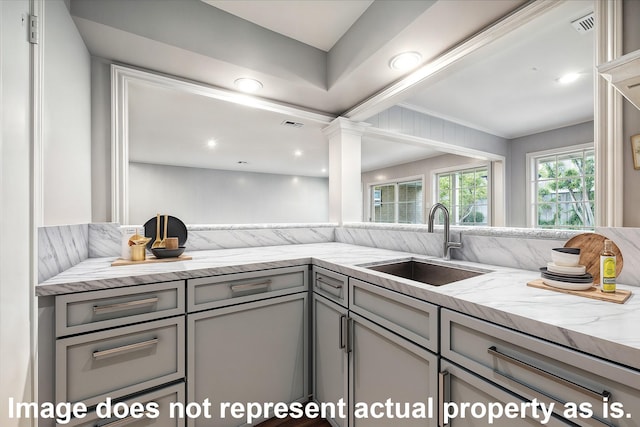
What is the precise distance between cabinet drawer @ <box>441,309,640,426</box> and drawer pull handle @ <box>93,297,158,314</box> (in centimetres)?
113

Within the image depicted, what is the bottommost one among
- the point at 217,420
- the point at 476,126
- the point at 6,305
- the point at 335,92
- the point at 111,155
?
the point at 217,420

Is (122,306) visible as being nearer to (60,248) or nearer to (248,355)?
(60,248)

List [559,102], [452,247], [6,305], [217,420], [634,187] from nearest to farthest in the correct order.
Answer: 1. [6,305]
2. [634,187]
3. [217,420]
4. [452,247]
5. [559,102]

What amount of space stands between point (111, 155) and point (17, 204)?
928 mm

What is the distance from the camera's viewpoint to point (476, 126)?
12.2 feet

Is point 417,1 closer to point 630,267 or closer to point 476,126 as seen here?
point 630,267

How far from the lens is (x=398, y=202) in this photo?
648 cm

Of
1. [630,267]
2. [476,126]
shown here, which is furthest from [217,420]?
[476,126]

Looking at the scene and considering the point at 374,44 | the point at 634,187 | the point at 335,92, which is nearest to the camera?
the point at 634,187

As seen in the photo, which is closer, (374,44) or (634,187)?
(634,187)

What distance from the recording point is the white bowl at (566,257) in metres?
0.93

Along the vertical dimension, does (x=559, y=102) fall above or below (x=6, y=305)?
above

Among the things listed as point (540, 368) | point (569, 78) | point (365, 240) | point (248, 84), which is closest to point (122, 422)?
point (540, 368)

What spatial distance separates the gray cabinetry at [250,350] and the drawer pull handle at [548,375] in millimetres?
994
